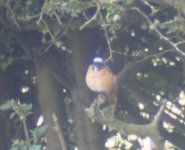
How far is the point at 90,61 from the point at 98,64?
0.28 metres

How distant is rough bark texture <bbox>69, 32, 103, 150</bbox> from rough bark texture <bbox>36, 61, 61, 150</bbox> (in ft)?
0.66

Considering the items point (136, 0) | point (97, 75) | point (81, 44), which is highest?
point (136, 0)

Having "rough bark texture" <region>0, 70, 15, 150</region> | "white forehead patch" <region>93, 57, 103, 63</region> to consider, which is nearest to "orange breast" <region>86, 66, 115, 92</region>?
"white forehead patch" <region>93, 57, 103, 63</region>

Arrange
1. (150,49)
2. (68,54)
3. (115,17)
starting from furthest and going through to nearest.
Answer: (68,54) < (150,49) < (115,17)

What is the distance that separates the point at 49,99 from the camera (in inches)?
255

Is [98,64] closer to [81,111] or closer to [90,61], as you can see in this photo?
[90,61]

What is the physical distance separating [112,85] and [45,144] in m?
0.85

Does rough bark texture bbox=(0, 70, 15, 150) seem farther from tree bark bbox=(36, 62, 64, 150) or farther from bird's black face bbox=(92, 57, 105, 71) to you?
bird's black face bbox=(92, 57, 105, 71)

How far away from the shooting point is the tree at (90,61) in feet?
18.3

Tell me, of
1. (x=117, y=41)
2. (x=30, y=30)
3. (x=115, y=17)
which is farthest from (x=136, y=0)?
(x=30, y=30)

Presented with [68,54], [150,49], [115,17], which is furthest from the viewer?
[68,54]

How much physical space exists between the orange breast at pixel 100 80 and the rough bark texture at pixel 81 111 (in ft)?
0.29

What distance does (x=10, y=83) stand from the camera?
6.58 meters

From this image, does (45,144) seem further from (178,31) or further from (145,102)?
(178,31)
